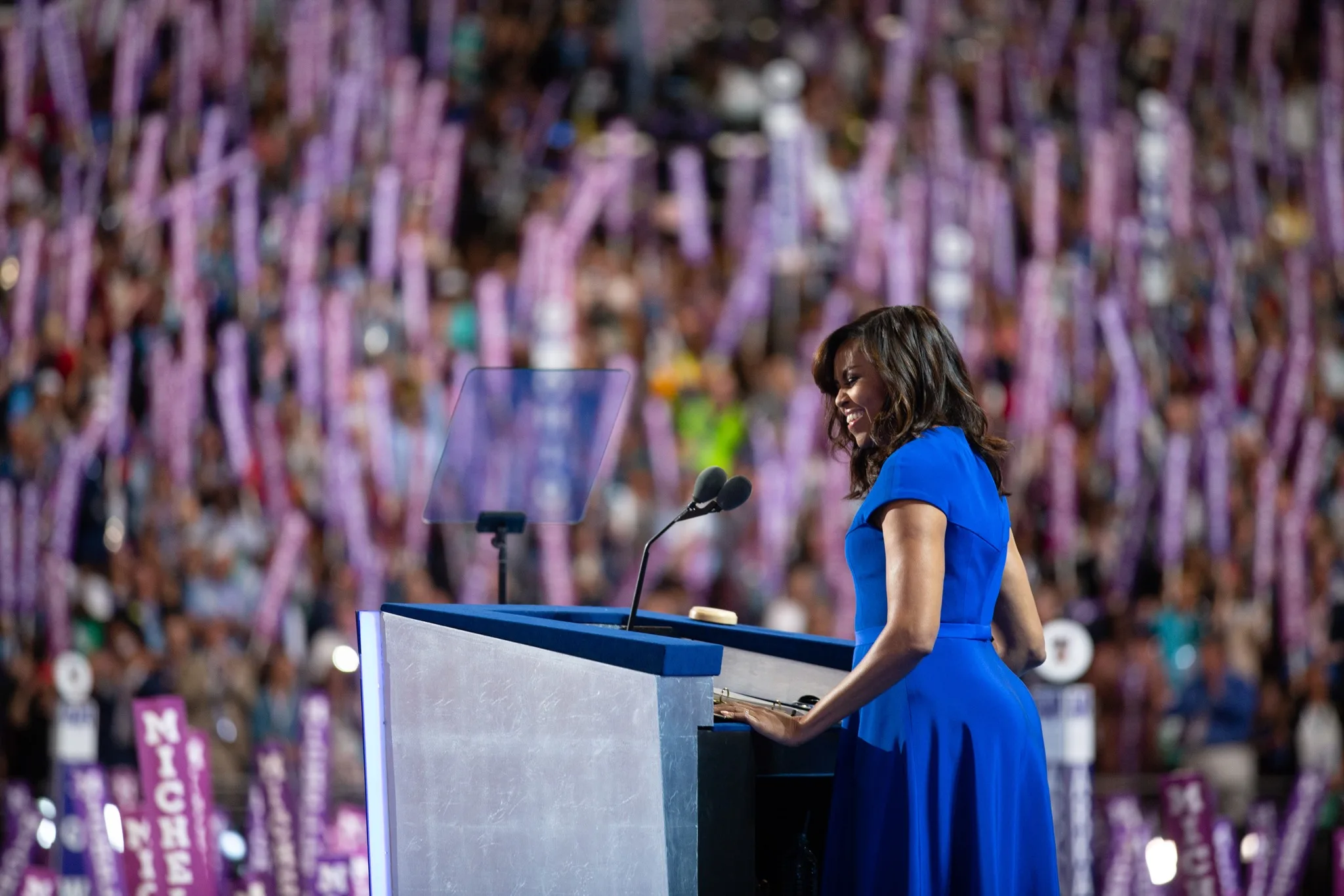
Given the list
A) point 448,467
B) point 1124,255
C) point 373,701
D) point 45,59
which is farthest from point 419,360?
point 373,701

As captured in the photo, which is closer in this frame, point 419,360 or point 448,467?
point 448,467

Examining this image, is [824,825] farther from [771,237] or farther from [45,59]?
[45,59]

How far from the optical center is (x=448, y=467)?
2.99 meters

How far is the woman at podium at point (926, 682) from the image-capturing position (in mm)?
1806

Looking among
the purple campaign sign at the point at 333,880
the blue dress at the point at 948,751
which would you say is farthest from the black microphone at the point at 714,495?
the purple campaign sign at the point at 333,880

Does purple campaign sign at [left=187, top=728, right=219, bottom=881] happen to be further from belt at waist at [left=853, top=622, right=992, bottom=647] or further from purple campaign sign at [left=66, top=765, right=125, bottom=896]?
belt at waist at [left=853, top=622, right=992, bottom=647]

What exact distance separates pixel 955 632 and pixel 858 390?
1.07 ft

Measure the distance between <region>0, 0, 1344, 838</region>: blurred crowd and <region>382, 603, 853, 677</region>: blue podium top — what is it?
336cm

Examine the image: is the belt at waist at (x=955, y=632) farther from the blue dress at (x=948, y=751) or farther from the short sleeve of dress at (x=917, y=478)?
the short sleeve of dress at (x=917, y=478)

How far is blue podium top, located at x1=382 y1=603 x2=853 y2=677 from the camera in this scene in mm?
1703

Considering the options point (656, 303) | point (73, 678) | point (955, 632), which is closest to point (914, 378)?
point (955, 632)

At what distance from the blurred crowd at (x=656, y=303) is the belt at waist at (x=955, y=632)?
3.92m

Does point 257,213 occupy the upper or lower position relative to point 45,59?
lower

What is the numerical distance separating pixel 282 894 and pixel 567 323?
173 inches
